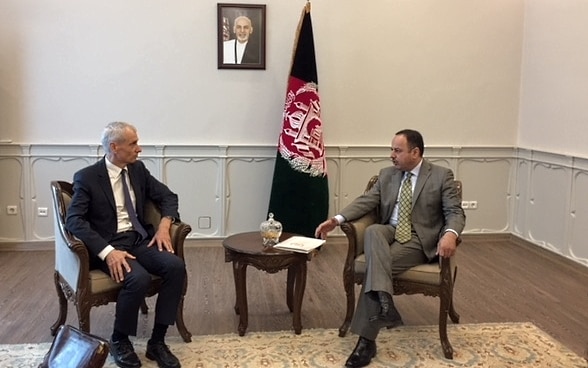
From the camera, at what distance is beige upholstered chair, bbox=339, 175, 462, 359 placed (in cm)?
322

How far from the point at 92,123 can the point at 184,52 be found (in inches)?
41.6

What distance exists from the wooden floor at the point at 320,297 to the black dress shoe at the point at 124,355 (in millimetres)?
424

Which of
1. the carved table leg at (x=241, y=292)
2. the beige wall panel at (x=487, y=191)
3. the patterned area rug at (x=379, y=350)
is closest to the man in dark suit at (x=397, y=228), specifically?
the patterned area rug at (x=379, y=350)

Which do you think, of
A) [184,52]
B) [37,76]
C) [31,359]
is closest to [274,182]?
[184,52]

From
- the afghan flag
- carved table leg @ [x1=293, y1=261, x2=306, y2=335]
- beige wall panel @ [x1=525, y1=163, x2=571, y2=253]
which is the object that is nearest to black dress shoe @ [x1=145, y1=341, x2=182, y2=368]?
carved table leg @ [x1=293, y1=261, x2=306, y2=335]

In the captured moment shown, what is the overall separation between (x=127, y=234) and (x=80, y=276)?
40 cm

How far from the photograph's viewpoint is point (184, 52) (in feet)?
17.6

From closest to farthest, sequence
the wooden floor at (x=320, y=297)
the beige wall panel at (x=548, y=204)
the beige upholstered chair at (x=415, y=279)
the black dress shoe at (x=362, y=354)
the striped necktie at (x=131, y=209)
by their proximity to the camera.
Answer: the black dress shoe at (x=362, y=354)
the beige upholstered chair at (x=415, y=279)
the striped necktie at (x=131, y=209)
the wooden floor at (x=320, y=297)
the beige wall panel at (x=548, y=204)

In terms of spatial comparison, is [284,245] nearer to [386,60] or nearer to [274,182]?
→ [274,182]

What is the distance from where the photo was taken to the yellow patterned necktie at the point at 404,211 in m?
3.44

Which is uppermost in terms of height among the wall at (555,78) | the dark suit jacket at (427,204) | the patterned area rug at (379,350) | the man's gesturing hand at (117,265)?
the wall at (555,78)

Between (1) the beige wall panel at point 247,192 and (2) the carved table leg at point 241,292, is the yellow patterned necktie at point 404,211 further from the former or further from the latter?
(1) the beige wall panel at point 247,192

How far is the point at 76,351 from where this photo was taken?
1572mm

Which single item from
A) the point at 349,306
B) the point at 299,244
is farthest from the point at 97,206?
the point at 349,306
